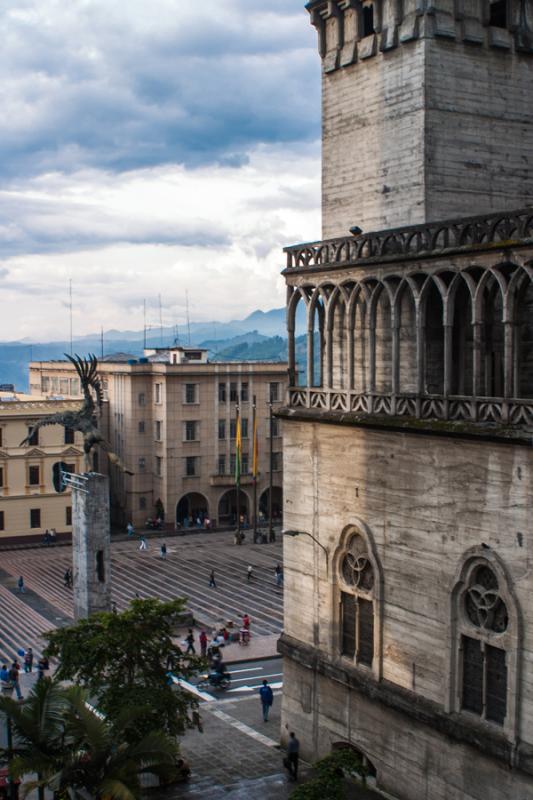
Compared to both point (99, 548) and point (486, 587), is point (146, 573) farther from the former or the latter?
point (486, 587)

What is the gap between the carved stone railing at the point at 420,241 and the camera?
27156 mm

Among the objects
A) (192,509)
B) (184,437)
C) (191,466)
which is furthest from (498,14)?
(192,509)

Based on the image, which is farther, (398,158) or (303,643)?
(303,643)

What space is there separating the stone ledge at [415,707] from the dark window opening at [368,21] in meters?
19.9

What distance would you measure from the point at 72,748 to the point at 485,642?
36.1ft

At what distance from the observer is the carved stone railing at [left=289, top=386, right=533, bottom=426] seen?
27.1m

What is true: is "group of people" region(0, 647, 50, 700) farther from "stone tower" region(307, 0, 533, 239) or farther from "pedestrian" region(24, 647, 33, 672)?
"stone tower" region(307, 0, 533, 239)

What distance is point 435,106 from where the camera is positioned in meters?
32.0

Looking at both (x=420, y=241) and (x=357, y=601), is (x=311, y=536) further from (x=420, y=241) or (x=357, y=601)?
(x=420, y=241)

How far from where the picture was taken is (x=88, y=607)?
157ft

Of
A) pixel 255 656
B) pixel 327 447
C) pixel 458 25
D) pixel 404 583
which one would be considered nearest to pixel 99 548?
pixel 255 656

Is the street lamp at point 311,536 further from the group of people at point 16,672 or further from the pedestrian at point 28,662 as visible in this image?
the pedestrian at point 28,662

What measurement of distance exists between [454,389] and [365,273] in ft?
14.5

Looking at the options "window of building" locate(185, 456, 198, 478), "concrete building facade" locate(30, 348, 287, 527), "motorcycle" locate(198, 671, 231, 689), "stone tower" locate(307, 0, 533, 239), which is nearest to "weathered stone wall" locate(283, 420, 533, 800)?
"stone tower" locate(307, 0, 533, 239)
